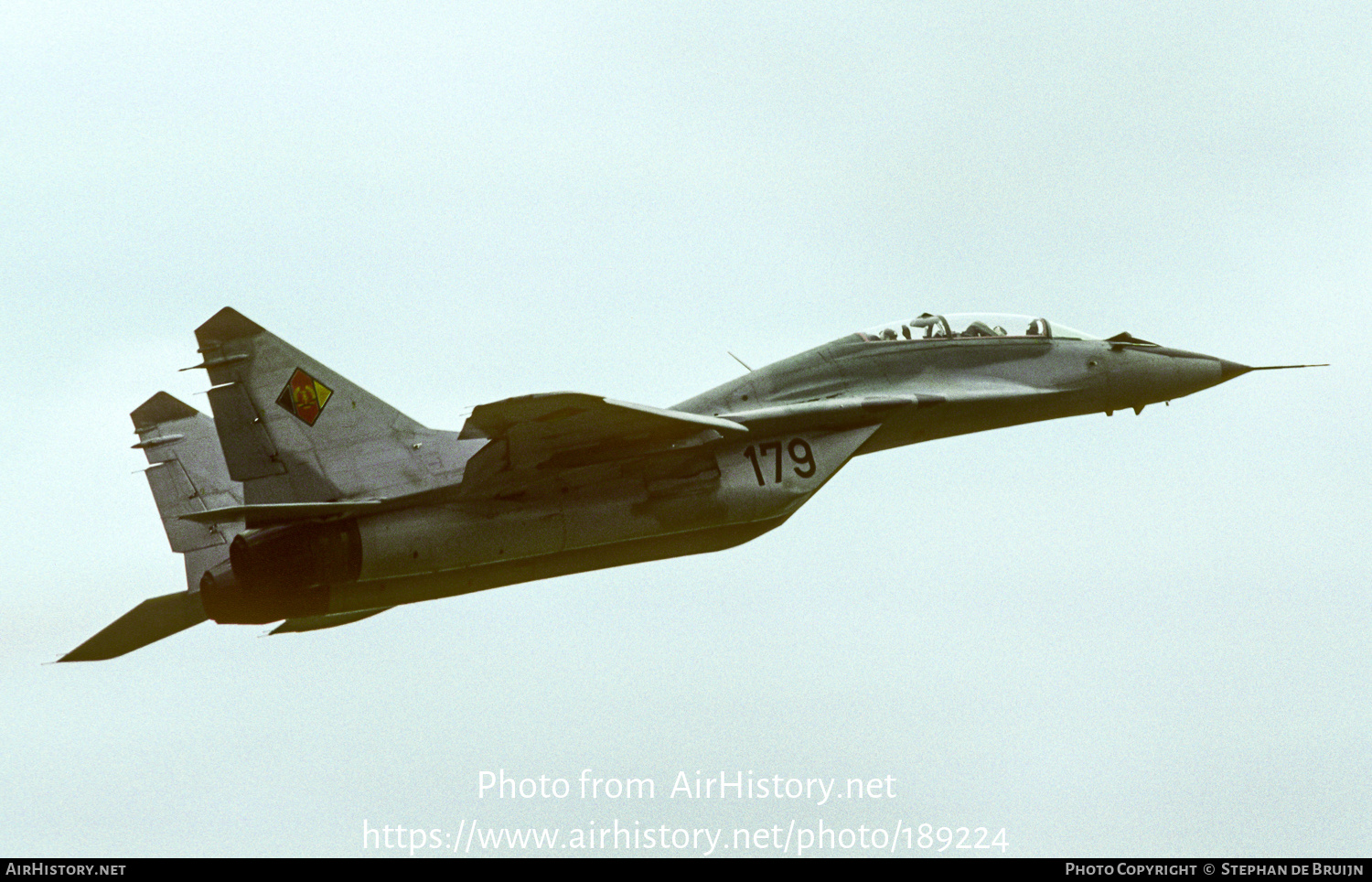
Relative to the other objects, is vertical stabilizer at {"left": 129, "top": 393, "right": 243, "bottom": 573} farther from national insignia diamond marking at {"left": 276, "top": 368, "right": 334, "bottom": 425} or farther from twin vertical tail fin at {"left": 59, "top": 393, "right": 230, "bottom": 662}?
national insignia diamond marking at {"left": 276, "top": 368, "right": 334, "bottom": 425}

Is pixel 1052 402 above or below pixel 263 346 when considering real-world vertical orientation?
below

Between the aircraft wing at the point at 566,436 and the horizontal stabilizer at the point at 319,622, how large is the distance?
3324 millimetres

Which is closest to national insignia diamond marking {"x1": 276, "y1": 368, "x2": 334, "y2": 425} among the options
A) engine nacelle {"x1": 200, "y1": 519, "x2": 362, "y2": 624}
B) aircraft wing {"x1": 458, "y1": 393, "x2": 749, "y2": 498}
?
engine nacelle {"x1": 200, "y1": 519, "x2": 362, "y2": 624}

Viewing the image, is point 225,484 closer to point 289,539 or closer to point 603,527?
point 289,539

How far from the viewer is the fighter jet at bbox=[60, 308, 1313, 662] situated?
630 inches

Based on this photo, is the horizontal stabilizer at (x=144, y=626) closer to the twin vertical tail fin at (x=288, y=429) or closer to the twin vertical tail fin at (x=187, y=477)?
the twin vertical tail fin at (x=187, y=477)

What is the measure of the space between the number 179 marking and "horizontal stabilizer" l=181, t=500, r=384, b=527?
4106 millimetres

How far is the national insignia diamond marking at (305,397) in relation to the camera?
54.5 ft

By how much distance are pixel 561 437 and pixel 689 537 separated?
2340 millimetres

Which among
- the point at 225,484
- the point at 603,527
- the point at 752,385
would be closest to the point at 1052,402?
the point at 752,385

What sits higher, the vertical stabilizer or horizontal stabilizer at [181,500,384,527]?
the vertical stabilizer

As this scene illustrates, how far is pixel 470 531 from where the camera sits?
53.7ft

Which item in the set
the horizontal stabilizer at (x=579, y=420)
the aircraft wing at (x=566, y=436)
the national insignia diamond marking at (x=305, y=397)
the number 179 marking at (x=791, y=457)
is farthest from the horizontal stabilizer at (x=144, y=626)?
the number 179 marking at (x=791, y=457)

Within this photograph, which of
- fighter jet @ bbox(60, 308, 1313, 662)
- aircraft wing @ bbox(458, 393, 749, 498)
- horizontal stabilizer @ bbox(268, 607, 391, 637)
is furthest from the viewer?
horizontal stabilizer @ bbox(268, 607, 391, 637)
